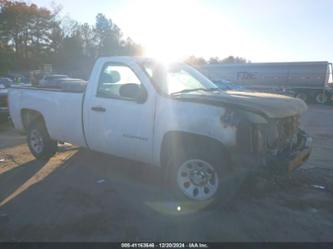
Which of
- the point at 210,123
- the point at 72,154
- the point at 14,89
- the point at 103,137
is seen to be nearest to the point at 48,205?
the point at 103,137

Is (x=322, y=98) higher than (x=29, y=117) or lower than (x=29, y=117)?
lower

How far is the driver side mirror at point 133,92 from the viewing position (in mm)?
4863

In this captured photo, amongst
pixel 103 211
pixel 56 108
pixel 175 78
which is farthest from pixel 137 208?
pixel 56 108

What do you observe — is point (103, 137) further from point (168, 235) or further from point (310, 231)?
point (310, 231)

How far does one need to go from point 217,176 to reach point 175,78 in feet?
5.67

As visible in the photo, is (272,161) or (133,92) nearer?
(272,161)

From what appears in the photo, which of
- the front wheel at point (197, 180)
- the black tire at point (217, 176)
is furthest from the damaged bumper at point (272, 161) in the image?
the front wheel at point (197, 180)

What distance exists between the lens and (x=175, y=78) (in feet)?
17.4

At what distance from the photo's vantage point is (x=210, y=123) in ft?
14.1

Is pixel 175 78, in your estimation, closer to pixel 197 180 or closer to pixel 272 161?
pixel 197 180

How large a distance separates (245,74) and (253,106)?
89.0 feet

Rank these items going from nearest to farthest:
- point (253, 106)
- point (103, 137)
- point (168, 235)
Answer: point (168, 235)
point (253, 106)
point (103, 137)

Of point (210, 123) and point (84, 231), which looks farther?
point (210, 123)

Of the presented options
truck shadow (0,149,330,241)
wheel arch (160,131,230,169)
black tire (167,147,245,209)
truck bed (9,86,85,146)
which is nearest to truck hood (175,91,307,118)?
wheel arch (160,131,230,169)
